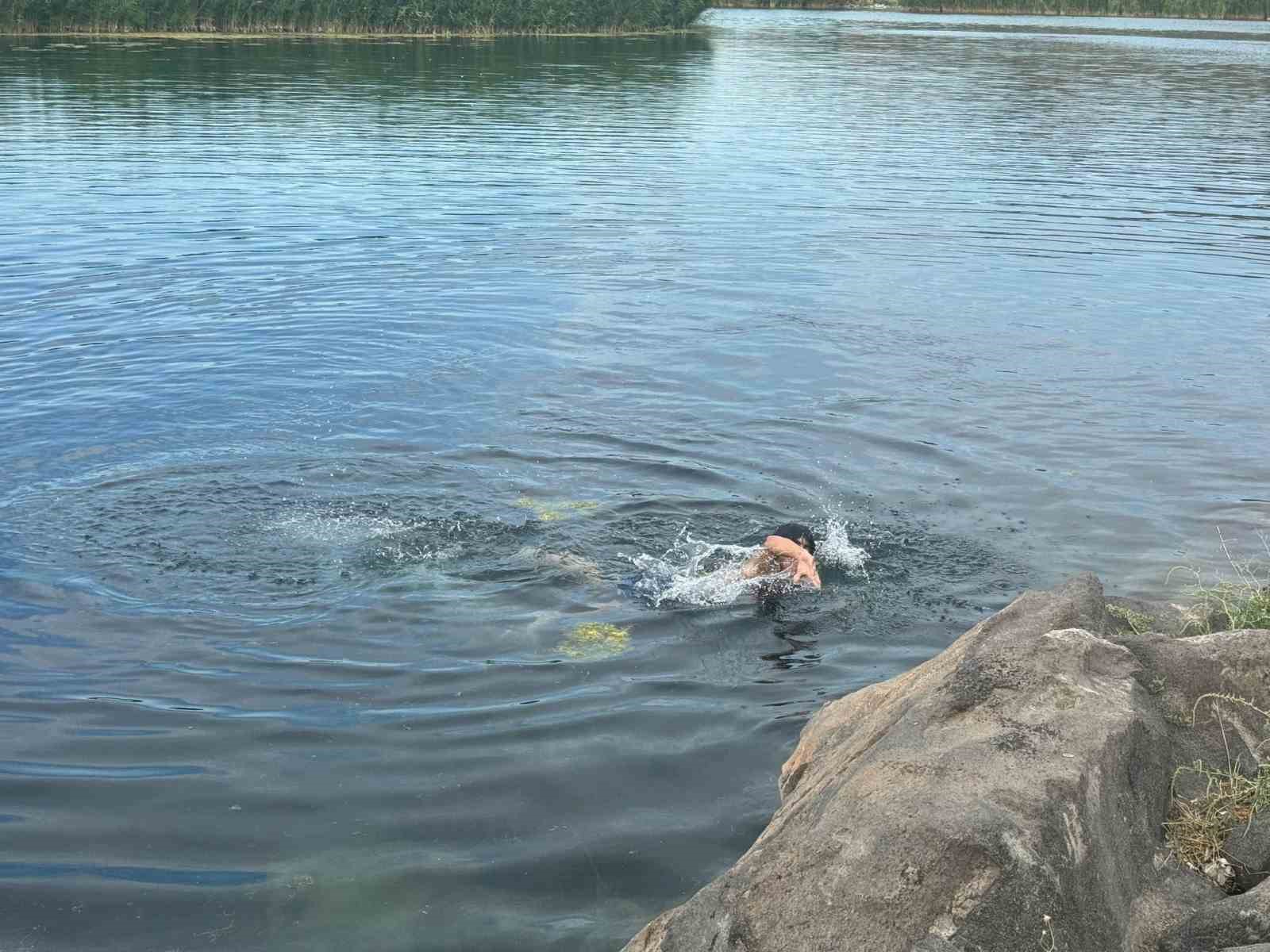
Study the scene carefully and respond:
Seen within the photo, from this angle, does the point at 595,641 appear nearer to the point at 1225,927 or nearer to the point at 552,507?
the point at 552,507

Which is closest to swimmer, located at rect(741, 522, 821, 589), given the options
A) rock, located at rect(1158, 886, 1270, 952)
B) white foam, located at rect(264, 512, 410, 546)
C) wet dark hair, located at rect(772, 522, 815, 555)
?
wet dark hair, located at rect(772, 522, 815, 555)

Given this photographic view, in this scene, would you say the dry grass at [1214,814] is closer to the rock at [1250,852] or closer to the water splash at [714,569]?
the rock at [1250,852]

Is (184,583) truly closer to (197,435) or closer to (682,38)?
(197,435)

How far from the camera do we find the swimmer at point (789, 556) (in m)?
10.9

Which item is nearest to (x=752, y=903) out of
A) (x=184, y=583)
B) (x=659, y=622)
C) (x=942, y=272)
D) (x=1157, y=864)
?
(x=1157, y=864)

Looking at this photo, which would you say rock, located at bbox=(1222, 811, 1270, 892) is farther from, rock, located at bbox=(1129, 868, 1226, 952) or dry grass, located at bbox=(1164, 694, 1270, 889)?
rock, located at bbox=(1129, 868, 1226, 952)

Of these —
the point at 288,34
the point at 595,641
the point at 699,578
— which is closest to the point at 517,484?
the point at 699,578

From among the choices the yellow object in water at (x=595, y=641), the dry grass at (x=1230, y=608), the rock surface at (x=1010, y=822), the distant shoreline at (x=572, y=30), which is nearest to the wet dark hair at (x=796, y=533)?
the yellow object in water at (x=595, y=641)

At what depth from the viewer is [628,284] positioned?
2203 centimetres

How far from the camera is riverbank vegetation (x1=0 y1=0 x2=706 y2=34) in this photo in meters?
60.8

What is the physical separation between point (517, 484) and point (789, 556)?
136 inches

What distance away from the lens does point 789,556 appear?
1091 cm

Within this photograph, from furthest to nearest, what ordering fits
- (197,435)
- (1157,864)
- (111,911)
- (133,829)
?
(197,435) < (133,829) < (111,911) < (1157,864)

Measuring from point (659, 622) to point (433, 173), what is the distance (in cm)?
2347
